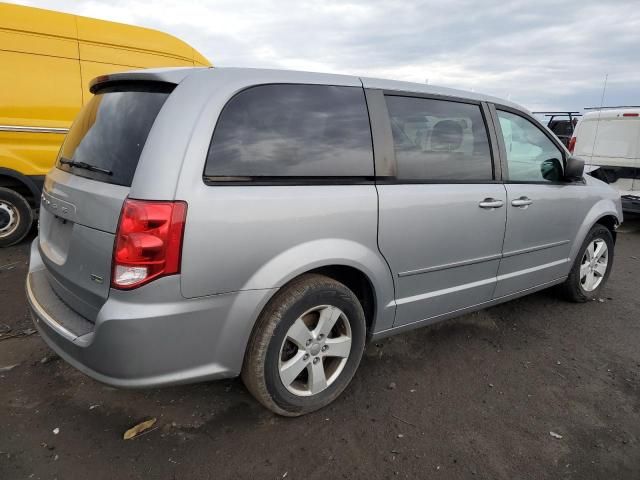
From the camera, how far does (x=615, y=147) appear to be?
7.40 meters

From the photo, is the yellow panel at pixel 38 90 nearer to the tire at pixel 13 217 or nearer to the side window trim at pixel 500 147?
the tire at pixel 13 217

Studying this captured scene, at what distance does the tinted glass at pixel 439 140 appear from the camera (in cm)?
264

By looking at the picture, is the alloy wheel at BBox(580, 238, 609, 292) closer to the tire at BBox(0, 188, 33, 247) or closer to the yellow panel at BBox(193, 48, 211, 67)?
the yellow panel at BBox(193, 48, 211, 67)

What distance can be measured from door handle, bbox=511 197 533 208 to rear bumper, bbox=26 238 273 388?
193cm

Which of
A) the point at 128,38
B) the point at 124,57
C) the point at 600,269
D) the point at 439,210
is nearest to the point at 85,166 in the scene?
the point at 439,210

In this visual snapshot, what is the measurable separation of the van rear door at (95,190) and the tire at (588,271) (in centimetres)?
363

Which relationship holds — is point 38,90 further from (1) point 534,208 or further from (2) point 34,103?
(1) point 534,208

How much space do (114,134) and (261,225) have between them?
84 cm

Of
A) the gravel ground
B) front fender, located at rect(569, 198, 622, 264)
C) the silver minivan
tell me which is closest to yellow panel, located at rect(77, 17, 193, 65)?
the silver minivan

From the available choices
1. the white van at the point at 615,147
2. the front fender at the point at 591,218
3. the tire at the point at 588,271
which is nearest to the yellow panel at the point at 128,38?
the front fender at the point at 591,218

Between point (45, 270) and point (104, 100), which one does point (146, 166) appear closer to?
point (104, 100)

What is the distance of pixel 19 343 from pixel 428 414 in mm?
2706

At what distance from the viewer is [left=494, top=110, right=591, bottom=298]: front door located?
323 cm

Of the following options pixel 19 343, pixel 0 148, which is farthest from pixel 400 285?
pixel 0 148
